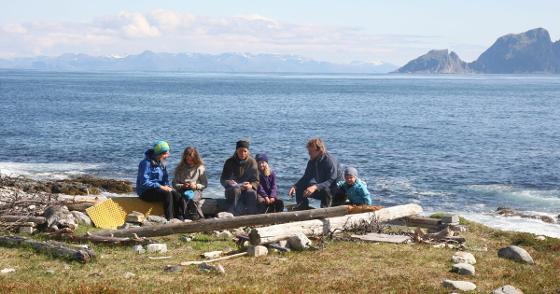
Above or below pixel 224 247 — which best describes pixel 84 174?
below

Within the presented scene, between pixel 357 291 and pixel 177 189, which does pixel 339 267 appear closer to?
pixel 357 291

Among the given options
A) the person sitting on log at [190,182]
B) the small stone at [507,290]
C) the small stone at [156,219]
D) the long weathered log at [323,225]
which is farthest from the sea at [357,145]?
the small stone at [507,290]

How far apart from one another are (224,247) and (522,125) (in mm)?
60924

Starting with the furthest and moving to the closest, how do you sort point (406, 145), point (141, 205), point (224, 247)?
point (406, 145) → point (141, 205) → point (224, 247)

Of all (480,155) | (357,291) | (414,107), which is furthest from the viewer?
(414,107)

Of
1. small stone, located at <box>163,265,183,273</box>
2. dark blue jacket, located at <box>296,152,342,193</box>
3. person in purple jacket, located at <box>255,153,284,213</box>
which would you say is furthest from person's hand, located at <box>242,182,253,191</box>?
small stone, located at <box>163,265,183,273</box>

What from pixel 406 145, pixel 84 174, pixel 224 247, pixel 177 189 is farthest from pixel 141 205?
pixel 406 145

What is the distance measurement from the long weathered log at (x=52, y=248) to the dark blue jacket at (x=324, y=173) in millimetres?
6448

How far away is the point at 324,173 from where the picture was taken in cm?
1745

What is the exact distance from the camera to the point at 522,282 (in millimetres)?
11820

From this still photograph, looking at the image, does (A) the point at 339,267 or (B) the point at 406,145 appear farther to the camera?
(B) the point at 406,145

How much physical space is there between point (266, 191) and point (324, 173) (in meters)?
1.43

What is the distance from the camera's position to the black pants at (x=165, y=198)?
646 inches

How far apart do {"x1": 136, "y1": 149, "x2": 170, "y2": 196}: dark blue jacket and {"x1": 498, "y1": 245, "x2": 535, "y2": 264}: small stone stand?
288 inches
